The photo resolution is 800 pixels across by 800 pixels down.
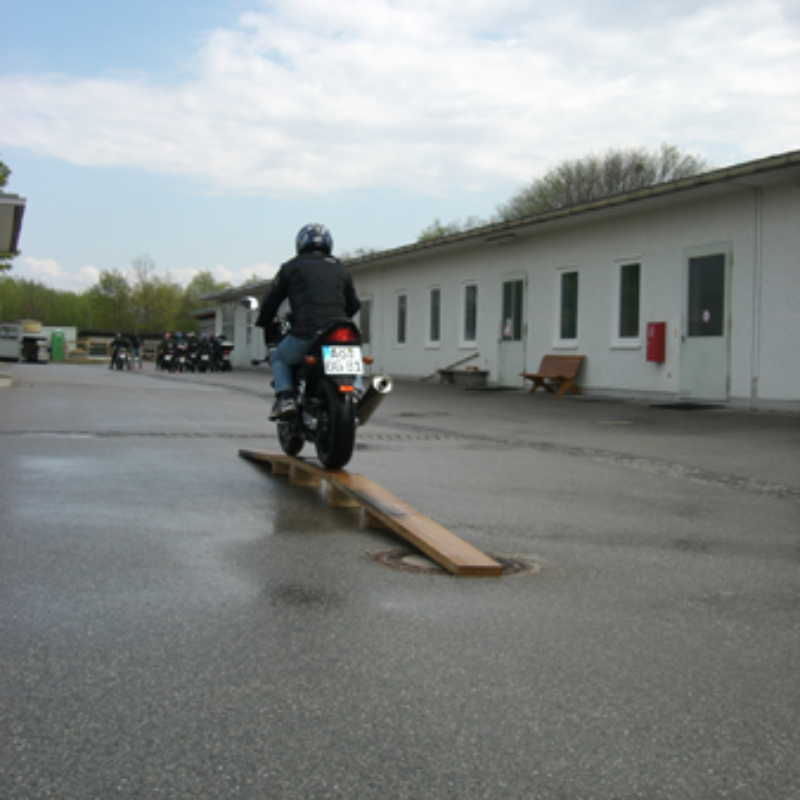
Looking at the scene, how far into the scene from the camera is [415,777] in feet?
7.89

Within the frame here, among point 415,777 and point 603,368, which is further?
point 603,368

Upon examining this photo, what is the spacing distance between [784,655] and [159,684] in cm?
209

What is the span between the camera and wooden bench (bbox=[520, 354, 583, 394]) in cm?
2202

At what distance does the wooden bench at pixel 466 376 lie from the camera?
85.9ft

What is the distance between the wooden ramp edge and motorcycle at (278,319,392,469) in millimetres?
203

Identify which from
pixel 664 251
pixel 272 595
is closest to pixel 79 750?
pixel 272 595

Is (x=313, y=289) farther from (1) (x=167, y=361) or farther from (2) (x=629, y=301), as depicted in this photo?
(1) (x=167, y=361)

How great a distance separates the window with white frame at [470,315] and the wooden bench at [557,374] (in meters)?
4.36

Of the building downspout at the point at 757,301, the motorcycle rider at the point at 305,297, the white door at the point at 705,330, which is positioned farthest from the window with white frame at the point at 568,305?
the motorcycle rider at the point at 305,297

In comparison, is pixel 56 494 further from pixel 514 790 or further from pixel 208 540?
pixel 514 790

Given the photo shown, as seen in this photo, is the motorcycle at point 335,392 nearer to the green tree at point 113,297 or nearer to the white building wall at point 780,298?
the white building wall at point 780,298

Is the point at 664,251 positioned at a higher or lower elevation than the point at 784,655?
higher

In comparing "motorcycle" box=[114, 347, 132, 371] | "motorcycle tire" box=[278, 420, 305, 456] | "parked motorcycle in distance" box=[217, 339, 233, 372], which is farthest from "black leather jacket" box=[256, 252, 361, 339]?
"motorcycle" box=[114, 347, 132, 371]

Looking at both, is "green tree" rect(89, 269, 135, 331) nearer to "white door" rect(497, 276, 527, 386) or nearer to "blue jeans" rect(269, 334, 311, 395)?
"white door" rect(497, 276, 527, 386)
